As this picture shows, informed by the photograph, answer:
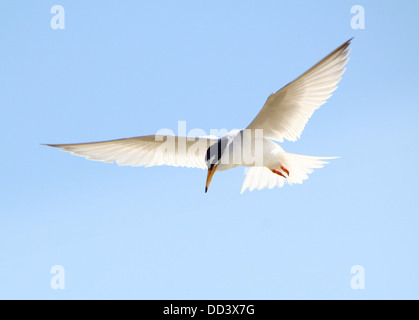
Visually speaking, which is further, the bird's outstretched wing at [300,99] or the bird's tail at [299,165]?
the bird's tail at [299,165]

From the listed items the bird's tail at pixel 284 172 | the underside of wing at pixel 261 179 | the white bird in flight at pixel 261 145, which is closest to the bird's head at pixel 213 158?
the white bird in flight at pixel 261 145

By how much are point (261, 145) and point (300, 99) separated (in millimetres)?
983

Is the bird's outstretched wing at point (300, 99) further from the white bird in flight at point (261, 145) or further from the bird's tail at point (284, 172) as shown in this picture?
the bird's tail at point (284, 172)

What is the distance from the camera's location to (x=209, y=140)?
8703 millimetres

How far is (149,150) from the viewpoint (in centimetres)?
928

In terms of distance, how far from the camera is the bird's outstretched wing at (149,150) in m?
8.70

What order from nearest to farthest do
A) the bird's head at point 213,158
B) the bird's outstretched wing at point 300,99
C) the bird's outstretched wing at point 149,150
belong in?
the bird's outstretched wing at point 300,99 → the bird's head at point 213,158 → the bird's outstretched wing at point 149,150

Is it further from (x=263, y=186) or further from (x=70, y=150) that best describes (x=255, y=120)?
(x=70, y=150)

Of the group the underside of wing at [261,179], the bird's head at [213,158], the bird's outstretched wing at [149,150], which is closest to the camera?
the bird's head at [213,158]

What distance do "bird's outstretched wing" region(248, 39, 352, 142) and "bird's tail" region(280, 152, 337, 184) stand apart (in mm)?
528

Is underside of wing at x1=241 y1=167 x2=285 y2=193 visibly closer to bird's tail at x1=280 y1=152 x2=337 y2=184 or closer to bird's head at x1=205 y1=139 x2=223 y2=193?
bird's tail at x1=280 y1=152 x2=337 y2=184

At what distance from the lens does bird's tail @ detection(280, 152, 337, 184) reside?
28.9 feet

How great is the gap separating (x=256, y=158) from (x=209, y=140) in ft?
3.15

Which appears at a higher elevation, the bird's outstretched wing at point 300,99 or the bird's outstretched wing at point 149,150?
the bird's outstretched wing at point 300,99
